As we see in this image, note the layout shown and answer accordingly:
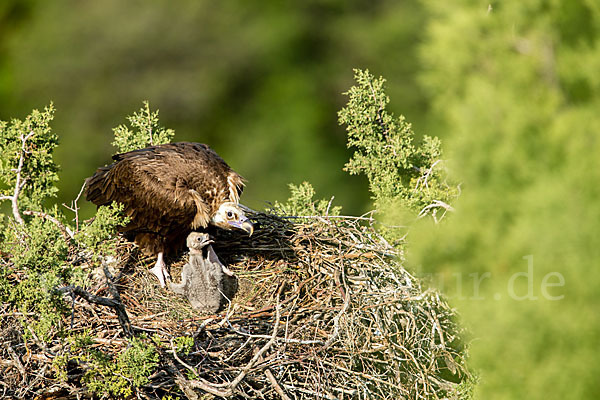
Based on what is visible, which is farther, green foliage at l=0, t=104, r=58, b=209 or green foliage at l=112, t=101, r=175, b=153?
green foliage at l=112, t=101, r=175, b=153

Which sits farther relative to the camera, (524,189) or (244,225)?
(244,225)

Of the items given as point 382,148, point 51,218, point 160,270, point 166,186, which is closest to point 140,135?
point 166,186

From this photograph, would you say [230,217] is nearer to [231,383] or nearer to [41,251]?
[231,383]

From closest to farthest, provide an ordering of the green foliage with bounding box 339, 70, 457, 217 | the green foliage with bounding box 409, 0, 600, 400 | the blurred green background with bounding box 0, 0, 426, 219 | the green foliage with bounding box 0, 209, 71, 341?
the green foliage with bounding box 409, 0, 600, 400 → the green foliage with bounding box 0, 209, 71, 341 → the green foliage with bounding box 339, 70, 457, 217 → the blurred green background with bounding box 0, 0, 426, 219

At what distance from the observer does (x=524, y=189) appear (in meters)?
1.64

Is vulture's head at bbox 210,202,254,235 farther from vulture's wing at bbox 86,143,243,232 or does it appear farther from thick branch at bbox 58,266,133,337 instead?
thick branch at bbox 58,266,133,337

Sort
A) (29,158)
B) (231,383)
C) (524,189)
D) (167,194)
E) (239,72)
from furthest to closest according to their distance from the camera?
(239,72) < (167,194) < (29,158) < (231,383) < (524,189)

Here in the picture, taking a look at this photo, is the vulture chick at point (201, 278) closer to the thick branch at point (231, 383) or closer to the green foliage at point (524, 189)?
the thick branch at point (231, 383)

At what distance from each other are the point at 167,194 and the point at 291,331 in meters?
1.22

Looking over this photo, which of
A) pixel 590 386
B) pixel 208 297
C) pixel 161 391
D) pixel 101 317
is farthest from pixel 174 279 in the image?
pixel 590 386

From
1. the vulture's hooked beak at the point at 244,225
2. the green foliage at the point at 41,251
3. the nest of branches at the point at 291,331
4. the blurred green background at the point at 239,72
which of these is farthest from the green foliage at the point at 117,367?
the blurred green background at the point at 239,72

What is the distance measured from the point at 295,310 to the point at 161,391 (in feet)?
3.05

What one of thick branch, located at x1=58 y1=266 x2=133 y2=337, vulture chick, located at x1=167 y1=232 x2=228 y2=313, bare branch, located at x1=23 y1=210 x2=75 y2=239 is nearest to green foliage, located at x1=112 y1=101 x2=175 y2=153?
vulture chick, located at x1=167 y1=232 x2=228 y2=313

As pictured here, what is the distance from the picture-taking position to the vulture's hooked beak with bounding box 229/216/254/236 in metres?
4.14
